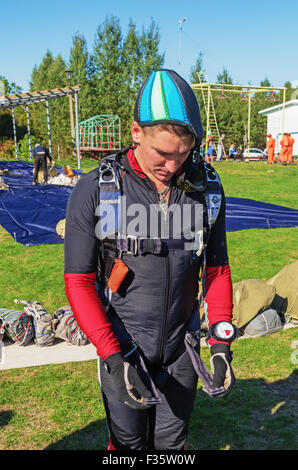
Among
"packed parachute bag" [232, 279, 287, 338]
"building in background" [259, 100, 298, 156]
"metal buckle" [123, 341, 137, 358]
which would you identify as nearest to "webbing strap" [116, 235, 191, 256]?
"metal buckle" [123, 341, 137, 358]

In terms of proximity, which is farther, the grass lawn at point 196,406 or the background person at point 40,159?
the background person at point 40,159

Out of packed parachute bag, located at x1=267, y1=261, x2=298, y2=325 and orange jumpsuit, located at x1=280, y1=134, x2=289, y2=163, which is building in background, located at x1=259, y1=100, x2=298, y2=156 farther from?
packed parachute bag, located at x1=267, y1=261, x2=298, y2=325

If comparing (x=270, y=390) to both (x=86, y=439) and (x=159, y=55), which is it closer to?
(x=86, y=439)

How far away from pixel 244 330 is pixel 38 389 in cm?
259

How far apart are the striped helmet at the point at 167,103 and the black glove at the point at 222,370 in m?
1.02

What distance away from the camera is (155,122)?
1.93 metres

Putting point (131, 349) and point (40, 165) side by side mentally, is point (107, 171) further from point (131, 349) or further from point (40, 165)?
point (40, 165)

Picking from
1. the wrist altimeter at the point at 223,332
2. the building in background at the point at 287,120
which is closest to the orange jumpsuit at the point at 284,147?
the building in background at the point at 287,120

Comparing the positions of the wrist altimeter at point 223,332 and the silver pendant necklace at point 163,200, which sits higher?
the silver pendant necklace at point 163,200

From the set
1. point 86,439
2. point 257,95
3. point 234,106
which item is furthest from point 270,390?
point 257,95

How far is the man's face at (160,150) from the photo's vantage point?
194 centimetres

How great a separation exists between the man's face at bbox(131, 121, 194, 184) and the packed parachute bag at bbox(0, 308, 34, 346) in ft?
12.6

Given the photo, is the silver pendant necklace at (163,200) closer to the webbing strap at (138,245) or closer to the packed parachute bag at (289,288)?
the webbing strap at (138,245)

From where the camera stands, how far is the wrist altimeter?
2.24 m
